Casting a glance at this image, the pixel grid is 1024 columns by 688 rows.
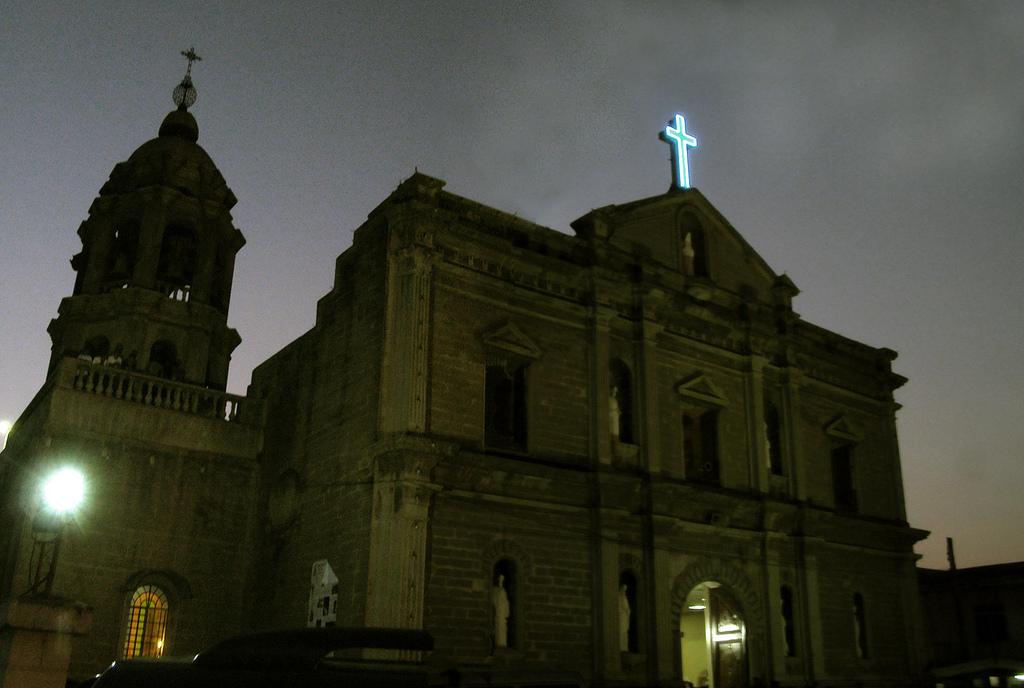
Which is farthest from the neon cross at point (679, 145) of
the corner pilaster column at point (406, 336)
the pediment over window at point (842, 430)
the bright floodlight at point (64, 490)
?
the bright floodlight at point (64, 490)

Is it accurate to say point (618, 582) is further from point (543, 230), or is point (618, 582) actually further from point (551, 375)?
point (543, 230)

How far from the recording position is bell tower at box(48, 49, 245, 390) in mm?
22297

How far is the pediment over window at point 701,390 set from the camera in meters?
21.3

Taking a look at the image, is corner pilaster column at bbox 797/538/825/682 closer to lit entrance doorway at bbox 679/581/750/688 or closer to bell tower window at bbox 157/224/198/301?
lit entrance doorway at bbox 679/581/750/688

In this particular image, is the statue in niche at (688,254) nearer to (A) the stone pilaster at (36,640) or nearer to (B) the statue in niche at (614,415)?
(B) the statue in niche at (614,415)

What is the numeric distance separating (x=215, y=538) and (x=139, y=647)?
2.46 m

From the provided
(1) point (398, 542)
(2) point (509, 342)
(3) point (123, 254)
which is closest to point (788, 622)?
(2) point (509, 342)

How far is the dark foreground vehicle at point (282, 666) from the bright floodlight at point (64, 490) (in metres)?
9.24

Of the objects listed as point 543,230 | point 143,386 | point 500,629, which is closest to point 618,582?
point 500,629

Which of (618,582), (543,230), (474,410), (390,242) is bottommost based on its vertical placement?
(618,582)

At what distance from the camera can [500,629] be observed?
16656 millimetres

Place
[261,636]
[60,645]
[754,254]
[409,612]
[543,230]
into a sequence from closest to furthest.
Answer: [261,636] < [60,645] < [409,612] < [543,230] < [754,254]

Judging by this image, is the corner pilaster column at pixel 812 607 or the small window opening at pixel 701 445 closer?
the corner pilaster column at pixel 812 607

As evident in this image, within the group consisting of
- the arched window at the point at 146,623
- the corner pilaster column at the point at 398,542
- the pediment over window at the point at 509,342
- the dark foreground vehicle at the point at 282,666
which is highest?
the pediment over window at the point at 509,342
